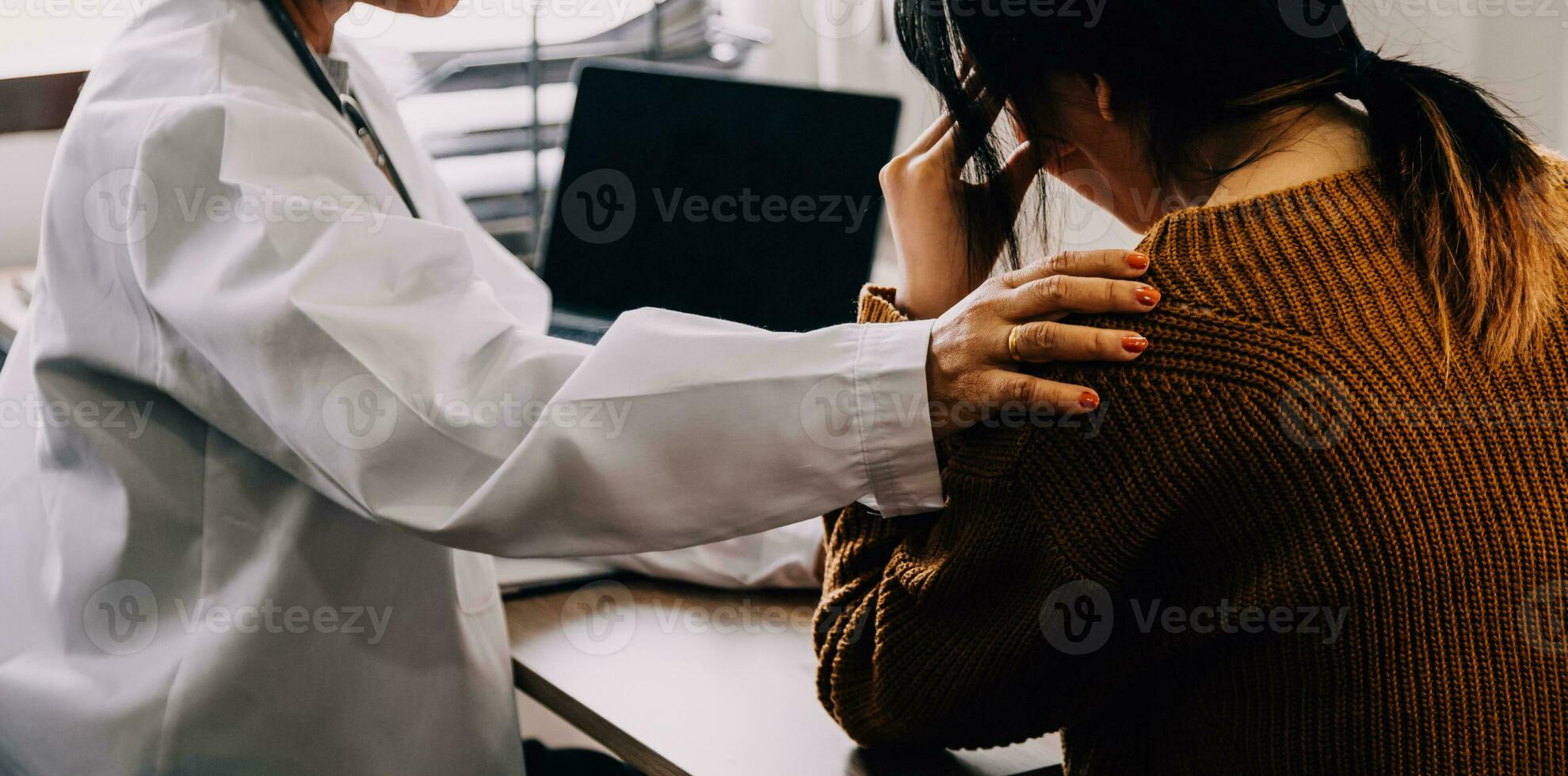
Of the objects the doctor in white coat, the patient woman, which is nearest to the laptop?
the doctor in white coat

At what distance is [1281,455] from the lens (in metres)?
0.66

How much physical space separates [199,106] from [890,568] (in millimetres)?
553

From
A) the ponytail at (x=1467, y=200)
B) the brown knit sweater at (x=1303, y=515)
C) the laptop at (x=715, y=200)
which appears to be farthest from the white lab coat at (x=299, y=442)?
the laptop at (x=715, y=200)

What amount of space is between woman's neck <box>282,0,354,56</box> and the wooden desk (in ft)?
1.78

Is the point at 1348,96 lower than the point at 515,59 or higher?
higher

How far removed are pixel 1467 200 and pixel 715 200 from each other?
1.17 metres

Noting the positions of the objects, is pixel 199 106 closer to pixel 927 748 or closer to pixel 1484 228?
pixel 927 748

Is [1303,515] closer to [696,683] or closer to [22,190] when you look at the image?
[696,683]

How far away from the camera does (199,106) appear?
0.85 metres

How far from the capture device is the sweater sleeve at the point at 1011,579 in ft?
2.28

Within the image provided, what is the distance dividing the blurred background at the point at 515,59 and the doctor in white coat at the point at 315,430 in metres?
1.13

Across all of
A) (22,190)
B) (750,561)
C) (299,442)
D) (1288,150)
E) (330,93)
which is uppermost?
(1288,150)

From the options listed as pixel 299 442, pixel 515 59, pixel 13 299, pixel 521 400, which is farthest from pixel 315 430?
pixel 515 59

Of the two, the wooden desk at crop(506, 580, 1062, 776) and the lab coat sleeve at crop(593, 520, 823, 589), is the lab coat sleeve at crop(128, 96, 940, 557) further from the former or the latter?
the lab coat sleeve at crop(593, 520, 823, 589)
